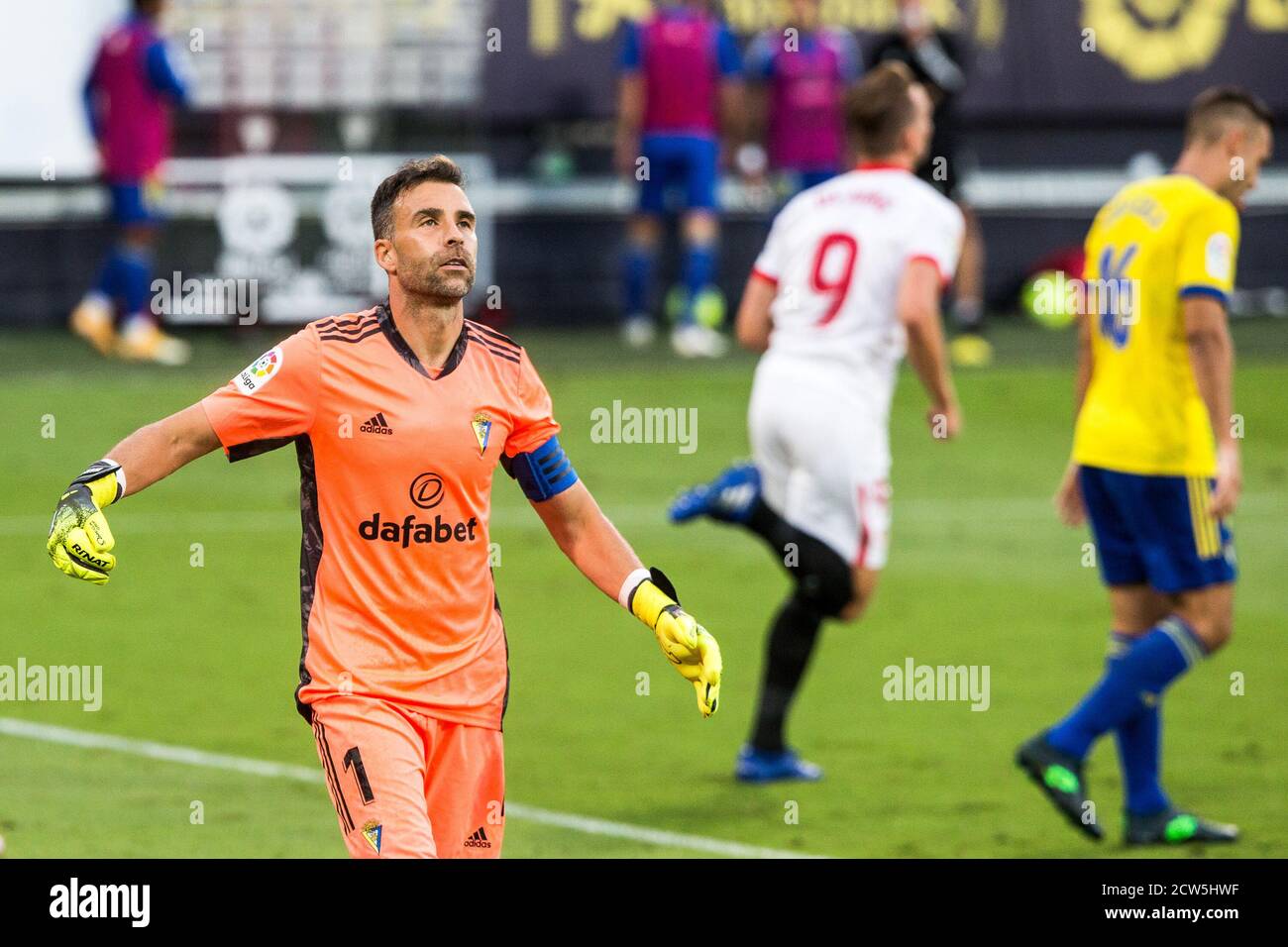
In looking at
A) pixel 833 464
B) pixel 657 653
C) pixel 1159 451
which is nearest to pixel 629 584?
pixel 1159 451

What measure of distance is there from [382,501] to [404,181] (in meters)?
0.74

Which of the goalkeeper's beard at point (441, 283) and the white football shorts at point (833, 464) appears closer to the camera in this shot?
the goalkeeper's beard at point (441, 283)

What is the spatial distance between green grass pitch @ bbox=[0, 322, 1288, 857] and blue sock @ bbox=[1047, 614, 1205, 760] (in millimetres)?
431

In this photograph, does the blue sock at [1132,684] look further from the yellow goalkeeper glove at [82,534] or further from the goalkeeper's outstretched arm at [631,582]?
the yellow goalkeeper glove at [82,534]

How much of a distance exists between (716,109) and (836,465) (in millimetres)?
12504

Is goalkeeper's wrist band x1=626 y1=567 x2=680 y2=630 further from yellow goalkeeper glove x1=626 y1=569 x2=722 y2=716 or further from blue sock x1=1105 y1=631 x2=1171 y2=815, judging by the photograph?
blue sock x1=1105 y1=631 x2=1171 y2=815

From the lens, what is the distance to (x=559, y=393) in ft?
55.3

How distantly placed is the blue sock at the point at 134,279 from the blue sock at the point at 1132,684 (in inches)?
480

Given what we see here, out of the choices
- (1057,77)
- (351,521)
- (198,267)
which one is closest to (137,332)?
(198,267)

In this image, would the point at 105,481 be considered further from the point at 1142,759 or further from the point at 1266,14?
the point at 1266,14

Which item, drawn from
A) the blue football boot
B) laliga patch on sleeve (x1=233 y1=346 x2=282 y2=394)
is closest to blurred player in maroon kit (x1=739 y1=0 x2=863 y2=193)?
the blue football boot

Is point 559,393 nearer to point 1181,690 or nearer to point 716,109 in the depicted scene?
point 716,109

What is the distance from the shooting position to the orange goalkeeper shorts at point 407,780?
200 inches

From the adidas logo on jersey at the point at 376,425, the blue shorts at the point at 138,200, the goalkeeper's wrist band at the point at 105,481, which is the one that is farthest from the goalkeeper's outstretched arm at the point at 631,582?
the blue shorts at the point at 138,200
